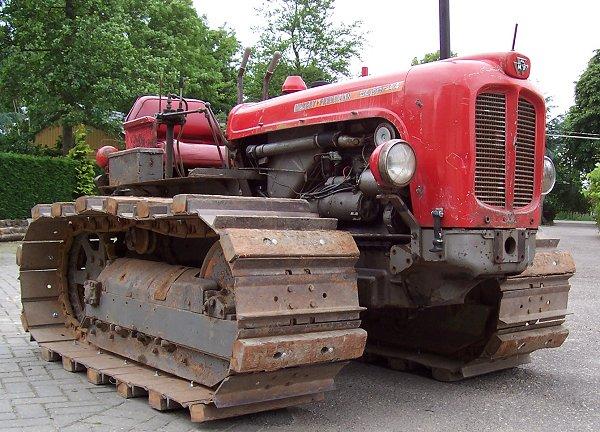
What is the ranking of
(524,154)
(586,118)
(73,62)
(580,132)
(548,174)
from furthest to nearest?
(580,132) < (586,118) < (73,62) < (548,174) < (524,154)

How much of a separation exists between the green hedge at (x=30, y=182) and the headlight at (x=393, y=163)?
1810cm

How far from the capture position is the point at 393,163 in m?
4.60

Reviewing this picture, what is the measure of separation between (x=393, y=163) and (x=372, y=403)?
5.77 ft

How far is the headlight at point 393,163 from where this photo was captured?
456cm

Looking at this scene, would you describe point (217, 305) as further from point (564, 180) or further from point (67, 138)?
point (564, 180)

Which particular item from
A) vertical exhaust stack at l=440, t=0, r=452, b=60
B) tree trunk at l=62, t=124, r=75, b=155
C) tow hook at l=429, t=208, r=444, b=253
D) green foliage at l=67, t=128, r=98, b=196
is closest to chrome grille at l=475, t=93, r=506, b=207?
tow hook at l=429, t=208, r=444, b=253

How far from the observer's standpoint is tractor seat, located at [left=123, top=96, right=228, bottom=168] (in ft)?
22.7

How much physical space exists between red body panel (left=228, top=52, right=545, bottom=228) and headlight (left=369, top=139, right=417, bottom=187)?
10.2 inches

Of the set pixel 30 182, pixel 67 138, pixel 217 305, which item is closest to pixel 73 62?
pixel 67 138

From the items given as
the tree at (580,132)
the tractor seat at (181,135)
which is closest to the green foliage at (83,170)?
the tractor seat at (181,135)

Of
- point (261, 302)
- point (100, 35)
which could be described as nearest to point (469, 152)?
point (261, 302)

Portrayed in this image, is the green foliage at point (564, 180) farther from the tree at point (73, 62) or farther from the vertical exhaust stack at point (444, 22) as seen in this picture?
the vertical exhaust stack at point (444, 22)

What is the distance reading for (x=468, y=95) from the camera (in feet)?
15.8

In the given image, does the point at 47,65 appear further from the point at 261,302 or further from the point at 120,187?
the point at 261,302
